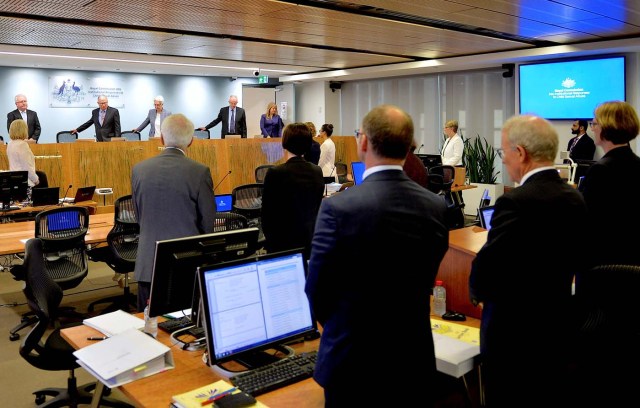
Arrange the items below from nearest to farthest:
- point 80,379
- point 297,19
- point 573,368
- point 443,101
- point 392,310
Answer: point 392,310 → point 573,368 → point 80,379 → point 297,19 → point 443,101

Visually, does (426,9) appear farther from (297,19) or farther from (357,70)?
(357,70)

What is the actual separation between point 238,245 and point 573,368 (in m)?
2.15

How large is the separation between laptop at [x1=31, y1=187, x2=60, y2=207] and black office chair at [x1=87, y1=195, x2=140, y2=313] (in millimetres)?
1325

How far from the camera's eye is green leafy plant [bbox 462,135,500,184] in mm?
13164

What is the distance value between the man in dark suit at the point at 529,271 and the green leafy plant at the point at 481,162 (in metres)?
11.1

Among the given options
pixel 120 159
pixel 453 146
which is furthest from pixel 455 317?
pixel 453 146

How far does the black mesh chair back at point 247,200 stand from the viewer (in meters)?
7.00

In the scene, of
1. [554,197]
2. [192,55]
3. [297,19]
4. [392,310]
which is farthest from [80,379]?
[192,55]

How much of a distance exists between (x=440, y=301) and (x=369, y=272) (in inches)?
50.0

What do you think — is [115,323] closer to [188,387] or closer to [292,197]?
[188,387]

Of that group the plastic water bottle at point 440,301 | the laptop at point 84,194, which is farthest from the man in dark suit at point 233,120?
the plastic water bottle at point 440,301

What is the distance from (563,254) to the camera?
2287 mm

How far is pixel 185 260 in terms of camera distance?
2.73m

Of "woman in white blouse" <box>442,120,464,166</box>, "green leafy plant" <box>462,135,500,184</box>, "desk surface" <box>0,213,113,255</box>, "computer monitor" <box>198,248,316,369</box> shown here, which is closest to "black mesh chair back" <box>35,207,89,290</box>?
"desk surface" <box>0,213,113,255</box>
